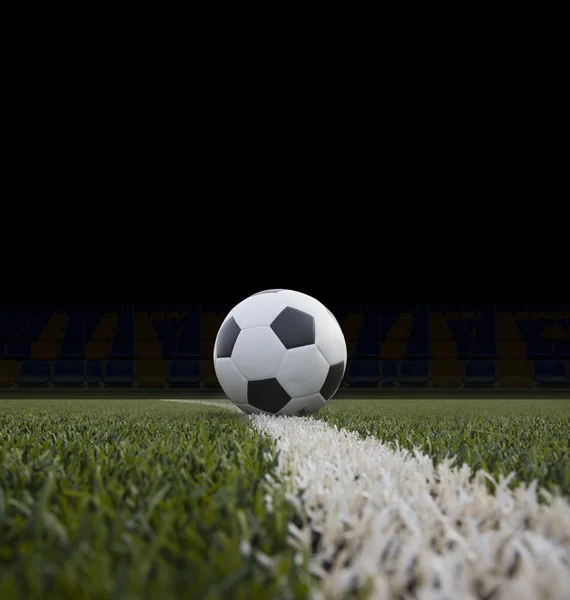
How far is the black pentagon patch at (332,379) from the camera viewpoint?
110 inches

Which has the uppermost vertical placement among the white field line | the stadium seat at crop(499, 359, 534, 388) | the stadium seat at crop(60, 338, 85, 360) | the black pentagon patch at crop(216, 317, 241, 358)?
the black pentagon patch at crop(216, 317, 241, 358)

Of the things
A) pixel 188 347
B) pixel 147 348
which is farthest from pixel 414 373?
pixel 147 348

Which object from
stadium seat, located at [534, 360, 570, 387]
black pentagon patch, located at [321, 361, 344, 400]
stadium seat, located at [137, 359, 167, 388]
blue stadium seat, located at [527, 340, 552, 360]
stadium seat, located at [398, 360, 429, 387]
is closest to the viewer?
black pentagon patch, located at [321, 361, 344, 400]

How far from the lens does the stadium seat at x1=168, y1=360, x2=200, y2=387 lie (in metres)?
11.4

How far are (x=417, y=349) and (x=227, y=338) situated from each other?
9.60 meters

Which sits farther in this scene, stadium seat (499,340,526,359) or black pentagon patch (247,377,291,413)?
stadium seat (499,340,526,359)

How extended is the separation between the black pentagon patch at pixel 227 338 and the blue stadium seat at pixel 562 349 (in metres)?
10.8

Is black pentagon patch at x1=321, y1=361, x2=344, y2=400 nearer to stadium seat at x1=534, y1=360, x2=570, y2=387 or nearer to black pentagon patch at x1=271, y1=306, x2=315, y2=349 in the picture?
black pentagon patch at x1=271, y1=306, x2=315, y2=349

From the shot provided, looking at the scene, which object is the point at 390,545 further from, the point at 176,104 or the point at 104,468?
the point at 176,104

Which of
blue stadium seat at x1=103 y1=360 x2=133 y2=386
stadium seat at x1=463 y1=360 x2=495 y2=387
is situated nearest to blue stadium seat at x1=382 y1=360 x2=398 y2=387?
stadium seat at x1=463 y1=360 x2=495 y2=387

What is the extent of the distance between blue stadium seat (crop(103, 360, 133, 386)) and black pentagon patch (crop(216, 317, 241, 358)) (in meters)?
9.06

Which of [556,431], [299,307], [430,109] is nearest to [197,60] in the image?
[430,109]

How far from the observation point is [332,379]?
2.85 metres

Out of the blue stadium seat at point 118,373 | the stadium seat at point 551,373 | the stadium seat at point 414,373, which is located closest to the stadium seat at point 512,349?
the stadium seat at point 551,373
